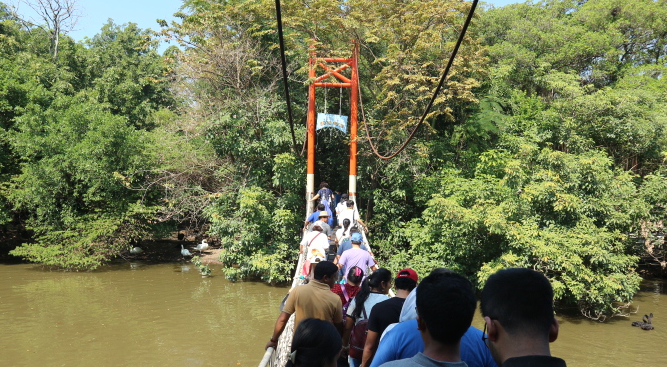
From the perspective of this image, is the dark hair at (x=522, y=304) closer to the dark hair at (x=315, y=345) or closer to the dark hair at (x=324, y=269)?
the dark hair at (x=315, y=345)

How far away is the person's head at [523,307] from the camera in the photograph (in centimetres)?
120

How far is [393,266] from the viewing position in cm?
1106

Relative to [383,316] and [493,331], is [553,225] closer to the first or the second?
[383,316]

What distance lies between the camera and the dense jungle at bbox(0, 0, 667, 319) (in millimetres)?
10297

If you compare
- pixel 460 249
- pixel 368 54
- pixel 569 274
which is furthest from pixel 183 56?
pixel 569 274

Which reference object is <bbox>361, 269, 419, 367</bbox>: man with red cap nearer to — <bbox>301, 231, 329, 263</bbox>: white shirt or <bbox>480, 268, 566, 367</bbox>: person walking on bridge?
<bbox>480, 268, 566, 367</bbox>: person walking on bridge

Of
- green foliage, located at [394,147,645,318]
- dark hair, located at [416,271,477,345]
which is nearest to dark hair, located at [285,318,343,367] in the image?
dark hair, located at [416,271,477,345]

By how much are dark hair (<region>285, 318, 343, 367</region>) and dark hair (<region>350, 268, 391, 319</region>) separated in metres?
1.05

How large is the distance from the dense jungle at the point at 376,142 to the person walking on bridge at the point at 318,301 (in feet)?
23.8

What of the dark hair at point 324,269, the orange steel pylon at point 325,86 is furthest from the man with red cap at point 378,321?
the orange steel pylon at point 325,86

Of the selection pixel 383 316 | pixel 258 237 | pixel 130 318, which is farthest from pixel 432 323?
pixel 258 237

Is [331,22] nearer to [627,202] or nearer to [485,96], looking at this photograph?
[485,96]

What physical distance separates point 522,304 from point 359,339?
5.55 ft

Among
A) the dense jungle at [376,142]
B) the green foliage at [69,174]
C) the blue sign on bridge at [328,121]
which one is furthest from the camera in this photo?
the green foliage at [69,174]
